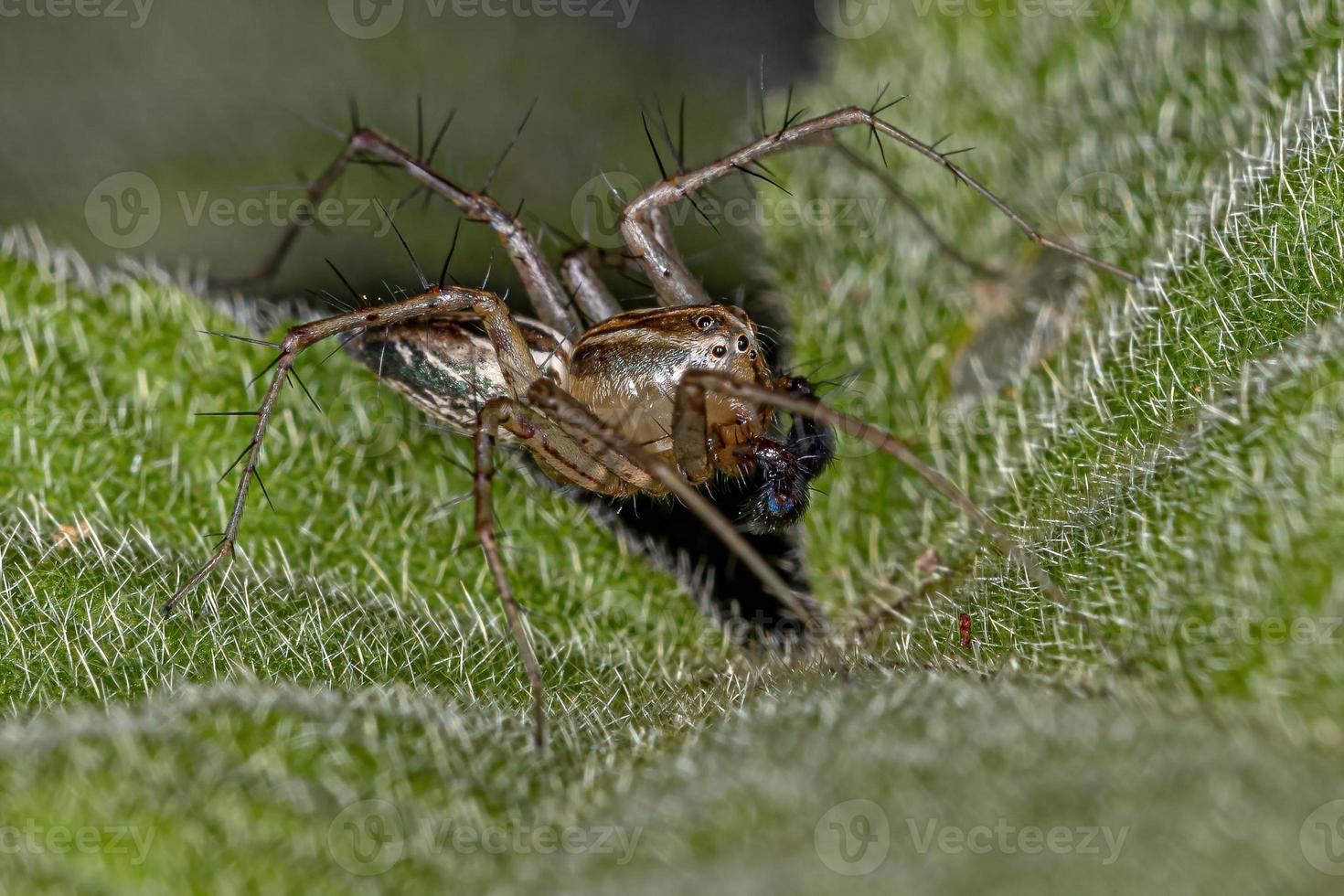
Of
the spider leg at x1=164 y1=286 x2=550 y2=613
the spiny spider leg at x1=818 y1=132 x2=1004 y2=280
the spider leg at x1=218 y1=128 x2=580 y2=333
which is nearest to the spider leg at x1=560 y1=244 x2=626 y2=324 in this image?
the spider leg at x1=218 y1=128 x2=580 y2=333

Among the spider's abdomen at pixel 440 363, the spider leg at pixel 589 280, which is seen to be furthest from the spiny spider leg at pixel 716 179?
the spider's abdomen at pixel 440 363

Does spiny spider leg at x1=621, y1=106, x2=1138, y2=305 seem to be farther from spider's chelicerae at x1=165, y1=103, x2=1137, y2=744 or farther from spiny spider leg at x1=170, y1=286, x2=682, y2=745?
spiny spider leg at x1=170, y1=286, x2=682, y2=745

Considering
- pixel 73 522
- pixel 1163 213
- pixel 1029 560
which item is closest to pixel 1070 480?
pixel 1029 560

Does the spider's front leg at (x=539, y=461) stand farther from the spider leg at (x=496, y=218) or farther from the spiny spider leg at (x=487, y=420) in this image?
the spider leg at (x=496, y=218)

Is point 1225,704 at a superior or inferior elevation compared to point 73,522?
superior

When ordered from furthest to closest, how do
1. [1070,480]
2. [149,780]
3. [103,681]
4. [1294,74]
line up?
[1294,74], [1070,480], [103,681], [149,780]

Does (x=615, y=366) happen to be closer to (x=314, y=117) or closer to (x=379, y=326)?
(x=379, y=326)

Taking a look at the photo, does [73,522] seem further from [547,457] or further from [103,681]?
[547,457]
